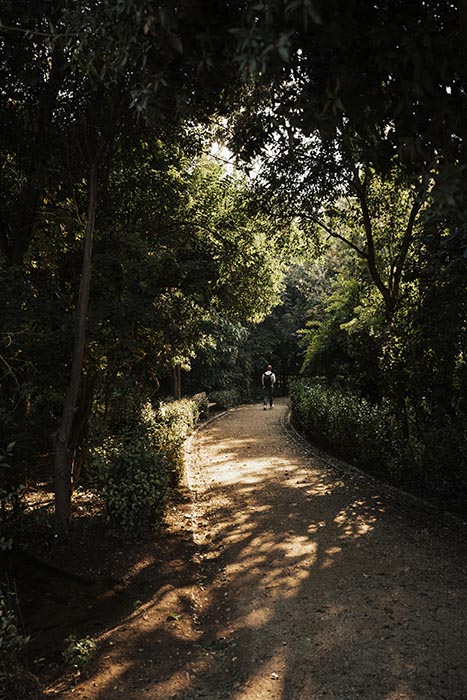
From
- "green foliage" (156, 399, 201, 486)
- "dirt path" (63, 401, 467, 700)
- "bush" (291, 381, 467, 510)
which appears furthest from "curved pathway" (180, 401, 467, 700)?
"green foliage" (156, 399, 201, 486)

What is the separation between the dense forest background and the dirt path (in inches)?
52.9

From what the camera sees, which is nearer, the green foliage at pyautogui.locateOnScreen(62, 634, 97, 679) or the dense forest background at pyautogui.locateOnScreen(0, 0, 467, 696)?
the dense forest background at pyautogui.locateOnScreen(0, 0, 467, 696)

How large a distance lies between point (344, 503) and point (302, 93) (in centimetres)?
686

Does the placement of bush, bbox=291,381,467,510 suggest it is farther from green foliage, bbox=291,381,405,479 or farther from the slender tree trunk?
the slender tree trunk

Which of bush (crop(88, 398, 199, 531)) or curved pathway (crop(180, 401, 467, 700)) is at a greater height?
bush (crop(88, 398, 199, 531))

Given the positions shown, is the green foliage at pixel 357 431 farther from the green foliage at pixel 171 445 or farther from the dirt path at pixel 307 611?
the green foliage at pixel 171 445

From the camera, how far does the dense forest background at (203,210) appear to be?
11.3 feet

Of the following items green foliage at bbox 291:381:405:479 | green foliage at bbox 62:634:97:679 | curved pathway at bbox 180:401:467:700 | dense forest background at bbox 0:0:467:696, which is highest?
dense forest background at bbox 0:0:467:696

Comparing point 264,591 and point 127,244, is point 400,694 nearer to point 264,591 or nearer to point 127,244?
point 264,591

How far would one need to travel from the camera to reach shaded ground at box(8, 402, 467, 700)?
3992 millimetres

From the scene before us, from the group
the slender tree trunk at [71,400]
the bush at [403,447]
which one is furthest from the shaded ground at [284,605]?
the slender tree trunk at [71,400]

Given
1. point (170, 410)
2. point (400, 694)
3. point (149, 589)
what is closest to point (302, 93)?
point (400, 694)

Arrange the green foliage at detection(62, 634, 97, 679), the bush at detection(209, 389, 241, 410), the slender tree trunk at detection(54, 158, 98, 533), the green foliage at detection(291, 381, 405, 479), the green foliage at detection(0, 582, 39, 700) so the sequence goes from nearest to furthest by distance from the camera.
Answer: the green foliage at detection(0, 582, 39, 700) → the green foliage at detection(62, 634, 97, 679) → the slender tree trunk at detection(54, 158, 98, 533) → the green foliage at detection(291, 381, 405, 479) → the bush at detection(209, 389, 241, 410)

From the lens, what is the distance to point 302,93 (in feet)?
12.2
